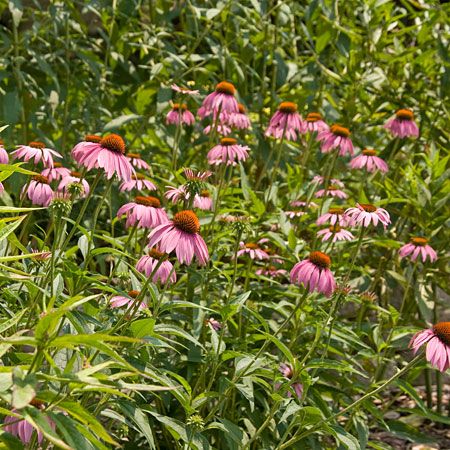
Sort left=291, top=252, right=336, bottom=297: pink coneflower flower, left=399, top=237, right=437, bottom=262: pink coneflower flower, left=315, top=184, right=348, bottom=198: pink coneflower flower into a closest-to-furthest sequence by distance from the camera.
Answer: left=291, top=252, right=336, bottom=297: pink coneflower flower, left=399, top=237, right=437, bottom=262: pink coneflower flower, left=315, top=184, right=348, bottom=198: pink coneflower flower

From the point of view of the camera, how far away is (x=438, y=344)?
76.6 inches

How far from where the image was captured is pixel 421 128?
12.1ft

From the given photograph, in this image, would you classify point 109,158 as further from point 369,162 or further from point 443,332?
point 369,162

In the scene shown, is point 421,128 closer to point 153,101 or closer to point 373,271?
point 373,271

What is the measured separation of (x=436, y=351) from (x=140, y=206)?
0.78 metres

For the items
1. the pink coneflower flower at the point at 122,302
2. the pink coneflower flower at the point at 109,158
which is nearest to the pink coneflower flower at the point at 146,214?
the pink coneflower flower at the point at 122,302

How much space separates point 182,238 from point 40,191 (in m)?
0.62

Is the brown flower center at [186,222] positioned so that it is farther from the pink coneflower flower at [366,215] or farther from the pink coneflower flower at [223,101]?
the pink coneflower flower at [223,101]

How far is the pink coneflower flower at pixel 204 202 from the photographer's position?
2.60 m

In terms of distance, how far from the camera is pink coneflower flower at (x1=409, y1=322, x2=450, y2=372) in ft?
6.27

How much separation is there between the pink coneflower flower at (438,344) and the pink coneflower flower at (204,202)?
82 centimetres

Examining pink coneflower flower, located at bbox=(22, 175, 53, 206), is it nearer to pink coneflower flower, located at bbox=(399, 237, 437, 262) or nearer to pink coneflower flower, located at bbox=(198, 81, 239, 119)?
pink coneflower flower, located at bbox=(198, 81, 239, 119)

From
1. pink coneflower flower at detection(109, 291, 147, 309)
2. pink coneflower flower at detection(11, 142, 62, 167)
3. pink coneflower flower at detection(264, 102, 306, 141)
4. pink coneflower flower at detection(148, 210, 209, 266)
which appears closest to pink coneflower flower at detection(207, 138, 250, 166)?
pink coneflower flower at detection(264, 102, 306, 141)

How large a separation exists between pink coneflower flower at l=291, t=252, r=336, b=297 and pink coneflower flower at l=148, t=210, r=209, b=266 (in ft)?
1.31
